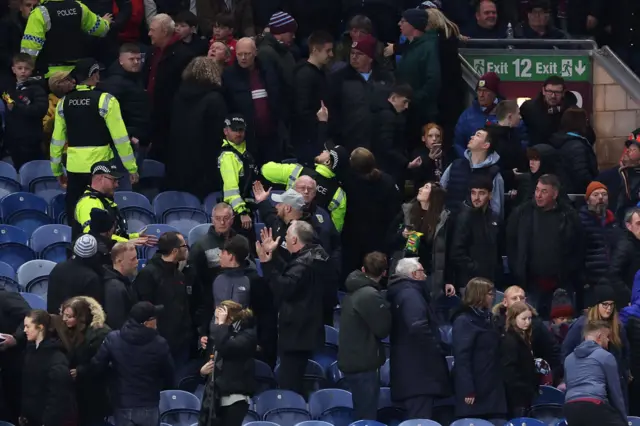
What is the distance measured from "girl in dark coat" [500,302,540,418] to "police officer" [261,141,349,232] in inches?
79.6

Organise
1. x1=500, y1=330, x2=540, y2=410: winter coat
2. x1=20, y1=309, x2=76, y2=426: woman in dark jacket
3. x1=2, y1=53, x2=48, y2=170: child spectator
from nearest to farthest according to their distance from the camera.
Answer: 1. x1=20, y1=309, x2=76, y2=426: woman in dark jacket
2. x1=500, y1=330, x2=540, y2=410: winter coat
3. x1=2, y1=53, x2=48, y2=170: child spectator

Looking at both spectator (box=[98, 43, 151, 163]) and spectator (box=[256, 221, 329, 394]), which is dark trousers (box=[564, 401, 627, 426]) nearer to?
spectator (box=[256, 221, 329, 394])

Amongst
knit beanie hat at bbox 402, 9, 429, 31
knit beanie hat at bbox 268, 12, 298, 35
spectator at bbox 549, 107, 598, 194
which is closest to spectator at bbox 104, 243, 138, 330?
knit beanie hat at bbox 268, 12, 298, 35

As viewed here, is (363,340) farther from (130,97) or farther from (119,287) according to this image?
(130,97)

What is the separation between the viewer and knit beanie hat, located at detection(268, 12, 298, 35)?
17203 mm

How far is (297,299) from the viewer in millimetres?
14320

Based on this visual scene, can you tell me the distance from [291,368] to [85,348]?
1.80m

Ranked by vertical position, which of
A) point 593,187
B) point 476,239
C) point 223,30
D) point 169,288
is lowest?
point 476,239

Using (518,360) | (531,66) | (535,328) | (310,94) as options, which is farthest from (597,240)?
(531,66)

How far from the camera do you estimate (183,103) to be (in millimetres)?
16156

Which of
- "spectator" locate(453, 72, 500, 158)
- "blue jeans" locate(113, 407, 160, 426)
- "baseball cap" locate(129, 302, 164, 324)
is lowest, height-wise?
"blue jeans" locate(113, 407, 160, 426)

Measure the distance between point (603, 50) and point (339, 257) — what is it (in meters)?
5.04

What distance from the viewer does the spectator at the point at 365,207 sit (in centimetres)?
1569

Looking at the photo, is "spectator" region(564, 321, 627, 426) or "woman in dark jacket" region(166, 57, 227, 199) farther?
"woman in dark jacket" region(166, 57, 227, 199)
